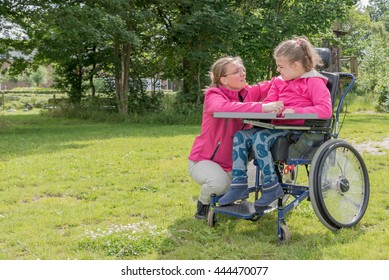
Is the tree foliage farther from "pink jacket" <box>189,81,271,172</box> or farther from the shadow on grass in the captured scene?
the shadow on grass

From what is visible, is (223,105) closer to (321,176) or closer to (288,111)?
(288,111)

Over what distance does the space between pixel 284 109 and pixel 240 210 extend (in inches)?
33.5

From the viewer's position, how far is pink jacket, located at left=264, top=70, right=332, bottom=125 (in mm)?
3736

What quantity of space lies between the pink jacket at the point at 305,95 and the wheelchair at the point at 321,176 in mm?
124

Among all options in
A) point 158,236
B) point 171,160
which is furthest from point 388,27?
point 158,236

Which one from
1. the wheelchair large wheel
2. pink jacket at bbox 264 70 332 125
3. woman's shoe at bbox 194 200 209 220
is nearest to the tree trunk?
woman's shoe at bbox 194 200 209 220

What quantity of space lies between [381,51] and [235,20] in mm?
13077

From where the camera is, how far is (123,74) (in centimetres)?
1698

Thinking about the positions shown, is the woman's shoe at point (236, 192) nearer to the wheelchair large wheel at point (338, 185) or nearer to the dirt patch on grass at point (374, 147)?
the wheelchair large wheel at point (338, 185)

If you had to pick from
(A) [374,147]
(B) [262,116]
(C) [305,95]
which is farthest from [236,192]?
(A) [374,147]

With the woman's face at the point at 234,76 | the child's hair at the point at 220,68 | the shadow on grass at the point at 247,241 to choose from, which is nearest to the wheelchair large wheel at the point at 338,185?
the shadow on grass at the point at 247,241

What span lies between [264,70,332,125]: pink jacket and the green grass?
91 cm

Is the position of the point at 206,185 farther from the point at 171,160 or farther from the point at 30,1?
the point at 30,1
